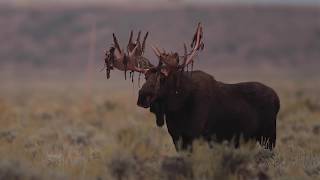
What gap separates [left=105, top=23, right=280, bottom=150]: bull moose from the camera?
34.6ft

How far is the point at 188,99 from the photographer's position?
35.2ft

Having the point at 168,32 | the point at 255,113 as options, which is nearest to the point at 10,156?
the point at 255,113

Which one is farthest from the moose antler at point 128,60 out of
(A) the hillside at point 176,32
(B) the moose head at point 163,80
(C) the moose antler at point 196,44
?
(A) the hillside at point 176,32

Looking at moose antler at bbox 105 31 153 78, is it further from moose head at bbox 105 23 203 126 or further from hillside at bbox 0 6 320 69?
hillside at bbox 0 6 320 69

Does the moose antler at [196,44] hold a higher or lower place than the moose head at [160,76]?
higher

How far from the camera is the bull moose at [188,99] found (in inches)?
415

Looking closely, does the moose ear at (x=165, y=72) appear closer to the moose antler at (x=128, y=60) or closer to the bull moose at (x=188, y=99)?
the bull moose at (x=188, y=99)

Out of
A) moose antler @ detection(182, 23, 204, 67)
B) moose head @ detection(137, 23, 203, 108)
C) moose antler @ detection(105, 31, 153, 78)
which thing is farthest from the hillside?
moose head @ detection(137, 23, 203, 108)

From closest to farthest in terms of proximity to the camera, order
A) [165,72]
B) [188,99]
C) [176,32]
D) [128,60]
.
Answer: [165,72]
[188,99]
[128,60]
[176,32]

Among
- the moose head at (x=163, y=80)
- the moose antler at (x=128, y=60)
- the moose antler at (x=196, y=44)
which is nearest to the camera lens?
the moose head at (x=163, y=80)

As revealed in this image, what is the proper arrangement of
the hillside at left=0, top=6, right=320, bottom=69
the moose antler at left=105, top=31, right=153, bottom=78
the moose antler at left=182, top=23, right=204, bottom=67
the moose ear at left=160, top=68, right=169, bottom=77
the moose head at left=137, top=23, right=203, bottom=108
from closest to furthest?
the moose head at left=137, top=23, right=203, bottom=108
the moose ear at left=160, top=68, right=169, bottom=77
the moose antler at left=182, top=23, right=204, bottom=67
the moose antler at left=105, top=31, right=153, bottom=78
the hillside at left=0, top=6, right=320, bottom=69

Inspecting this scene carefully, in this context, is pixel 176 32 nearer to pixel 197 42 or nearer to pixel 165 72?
pixel 197 42

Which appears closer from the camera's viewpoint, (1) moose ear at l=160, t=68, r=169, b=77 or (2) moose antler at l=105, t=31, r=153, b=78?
(1) moose ear at l=160, t=68, r=169, b=77

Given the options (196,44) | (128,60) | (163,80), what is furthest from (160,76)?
(196,44)
